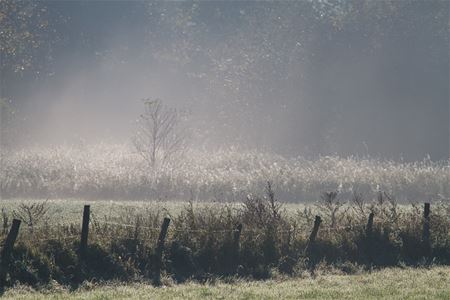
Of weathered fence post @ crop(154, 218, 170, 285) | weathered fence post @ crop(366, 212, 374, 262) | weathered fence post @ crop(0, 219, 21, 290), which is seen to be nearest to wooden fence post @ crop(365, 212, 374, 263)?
weathered fence post @ crop(366, 212, 374, 262)

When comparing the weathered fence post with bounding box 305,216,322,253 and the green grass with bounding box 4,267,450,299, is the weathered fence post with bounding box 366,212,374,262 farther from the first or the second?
the green grass with bounding box 4,267,450,299

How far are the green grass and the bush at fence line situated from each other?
0.74 metres

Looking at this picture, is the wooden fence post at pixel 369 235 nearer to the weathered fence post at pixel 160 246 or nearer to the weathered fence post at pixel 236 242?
the weathered fence post at pixel 236 242

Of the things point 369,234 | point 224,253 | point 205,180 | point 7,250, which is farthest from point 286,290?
point 205,180

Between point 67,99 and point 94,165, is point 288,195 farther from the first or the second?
point 67,99

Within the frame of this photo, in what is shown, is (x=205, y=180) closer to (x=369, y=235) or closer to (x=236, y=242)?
(x=369, y=235)

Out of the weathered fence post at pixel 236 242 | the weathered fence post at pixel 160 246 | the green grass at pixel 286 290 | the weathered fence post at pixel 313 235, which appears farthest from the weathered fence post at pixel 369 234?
the weathered fence post at pixel 160 246

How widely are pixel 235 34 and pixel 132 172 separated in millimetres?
51315

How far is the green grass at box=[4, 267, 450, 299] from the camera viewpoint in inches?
514

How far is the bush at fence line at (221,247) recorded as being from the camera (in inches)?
574

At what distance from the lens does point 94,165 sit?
36.2 m

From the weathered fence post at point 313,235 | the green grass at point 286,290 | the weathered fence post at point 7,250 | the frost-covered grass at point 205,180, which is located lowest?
the green grass at point 286,290

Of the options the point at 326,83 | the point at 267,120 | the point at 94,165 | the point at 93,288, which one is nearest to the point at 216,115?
the point at 267,120

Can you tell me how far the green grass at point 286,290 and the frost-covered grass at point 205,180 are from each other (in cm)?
1632
